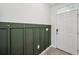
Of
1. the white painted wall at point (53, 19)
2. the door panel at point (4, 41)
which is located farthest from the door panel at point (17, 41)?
the white painted wall at point (53, 19)

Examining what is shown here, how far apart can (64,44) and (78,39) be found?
1.30 feet

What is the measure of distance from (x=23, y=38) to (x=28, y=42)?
159mm

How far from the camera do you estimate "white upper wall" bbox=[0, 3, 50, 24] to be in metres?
1.09

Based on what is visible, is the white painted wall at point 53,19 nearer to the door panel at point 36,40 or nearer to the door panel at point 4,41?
the door panel at point 36,40

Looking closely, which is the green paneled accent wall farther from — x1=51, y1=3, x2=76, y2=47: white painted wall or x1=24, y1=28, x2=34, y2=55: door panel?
x1=51, y1=3, x2=76, y2=47: white painted wall

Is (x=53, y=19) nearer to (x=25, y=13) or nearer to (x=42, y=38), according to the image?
(x=42, y=38)

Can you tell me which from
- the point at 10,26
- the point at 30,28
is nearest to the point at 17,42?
the point at 10,26

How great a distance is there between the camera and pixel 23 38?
1.41 metres

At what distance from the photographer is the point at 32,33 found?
1.62 meters

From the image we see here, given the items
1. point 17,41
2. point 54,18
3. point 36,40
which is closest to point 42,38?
point 36,40

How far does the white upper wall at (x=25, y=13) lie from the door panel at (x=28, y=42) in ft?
0.65

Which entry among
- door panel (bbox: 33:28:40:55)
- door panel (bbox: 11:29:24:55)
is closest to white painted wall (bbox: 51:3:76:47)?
door panel (bbox: 33:28:40:55)

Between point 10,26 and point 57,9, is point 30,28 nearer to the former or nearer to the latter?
point 10,26

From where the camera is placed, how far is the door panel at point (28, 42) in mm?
1464
